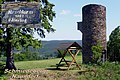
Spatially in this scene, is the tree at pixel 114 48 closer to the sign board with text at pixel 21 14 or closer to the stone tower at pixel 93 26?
the stone tower at pixel 93 26

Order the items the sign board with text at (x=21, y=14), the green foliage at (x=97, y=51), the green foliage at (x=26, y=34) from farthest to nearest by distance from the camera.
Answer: the green foliage at (x=97, y=51)
the green foliage at (x=26, y=34)
the sign board with text at (x=21, y=14)

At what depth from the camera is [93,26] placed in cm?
3006

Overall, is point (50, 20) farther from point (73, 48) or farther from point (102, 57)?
point (102, 57)

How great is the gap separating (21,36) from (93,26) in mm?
10342

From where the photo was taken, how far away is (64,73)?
2145 cm

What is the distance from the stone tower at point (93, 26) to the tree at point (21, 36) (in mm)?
5657

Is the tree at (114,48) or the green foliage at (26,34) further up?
the green foliage at (26,34)

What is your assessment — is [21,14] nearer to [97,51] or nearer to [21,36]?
[21,36]

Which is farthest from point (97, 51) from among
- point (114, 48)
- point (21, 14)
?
point (21, 14)

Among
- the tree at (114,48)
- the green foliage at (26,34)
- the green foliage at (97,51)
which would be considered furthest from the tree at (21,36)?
the tree at (114,48)

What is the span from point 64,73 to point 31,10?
500 inches

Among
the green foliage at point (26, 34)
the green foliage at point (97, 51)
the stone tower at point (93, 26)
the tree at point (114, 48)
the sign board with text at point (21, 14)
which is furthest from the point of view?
the tree at point (114, 48)

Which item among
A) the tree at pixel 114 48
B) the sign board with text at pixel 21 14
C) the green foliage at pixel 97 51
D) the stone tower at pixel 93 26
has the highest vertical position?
the sign board with text at pixel 21 14

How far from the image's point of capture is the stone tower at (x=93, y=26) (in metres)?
30.0
